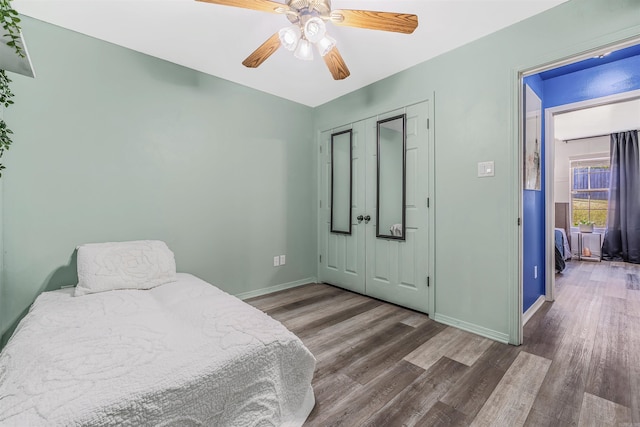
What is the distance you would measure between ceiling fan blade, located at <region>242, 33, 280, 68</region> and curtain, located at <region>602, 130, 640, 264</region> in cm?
692

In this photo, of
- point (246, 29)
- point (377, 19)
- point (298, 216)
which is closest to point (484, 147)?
point (377, 19)

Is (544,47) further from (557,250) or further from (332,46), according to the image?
(557,250)

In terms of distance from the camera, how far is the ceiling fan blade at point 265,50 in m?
1.81

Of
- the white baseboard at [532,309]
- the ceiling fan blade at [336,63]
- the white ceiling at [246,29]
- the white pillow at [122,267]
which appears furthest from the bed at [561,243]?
the white pillow at [122,267]

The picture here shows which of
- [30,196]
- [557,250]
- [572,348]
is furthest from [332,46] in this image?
[557,250]

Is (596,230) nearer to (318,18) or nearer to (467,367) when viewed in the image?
(467,367)

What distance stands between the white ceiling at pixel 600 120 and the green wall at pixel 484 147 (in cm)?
274

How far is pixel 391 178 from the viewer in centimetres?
296

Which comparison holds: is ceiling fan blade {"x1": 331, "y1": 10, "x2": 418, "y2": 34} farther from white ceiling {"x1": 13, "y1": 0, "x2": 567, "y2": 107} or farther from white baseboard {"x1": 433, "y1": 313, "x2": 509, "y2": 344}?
white baseboard {"x1": 433, "y1": 313, "x2": 509, "y2": 344}

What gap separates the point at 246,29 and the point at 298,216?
86.2 inches

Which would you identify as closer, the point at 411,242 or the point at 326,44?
the point at 326,44

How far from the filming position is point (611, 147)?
5.29 meters

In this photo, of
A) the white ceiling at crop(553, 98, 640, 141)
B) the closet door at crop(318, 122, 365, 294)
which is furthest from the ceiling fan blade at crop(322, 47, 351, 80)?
the white ceiling at crop(553, 98, 640, 141)

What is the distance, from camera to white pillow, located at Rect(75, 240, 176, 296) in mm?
1877
